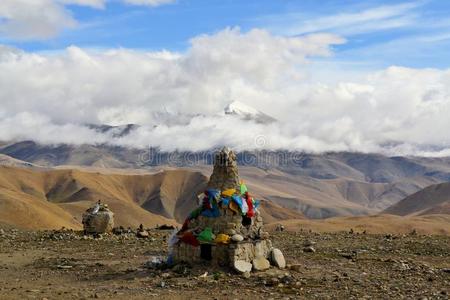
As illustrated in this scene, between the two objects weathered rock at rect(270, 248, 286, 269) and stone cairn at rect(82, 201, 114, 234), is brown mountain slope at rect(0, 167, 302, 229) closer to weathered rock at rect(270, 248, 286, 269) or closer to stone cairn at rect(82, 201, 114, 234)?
stone cairn at rect(82, 201, 114, 234)

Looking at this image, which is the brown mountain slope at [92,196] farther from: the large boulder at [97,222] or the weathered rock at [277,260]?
the weathered rock at [277,260]

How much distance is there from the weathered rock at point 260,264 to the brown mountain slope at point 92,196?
43790 millimetres

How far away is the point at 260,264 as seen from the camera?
21.2m

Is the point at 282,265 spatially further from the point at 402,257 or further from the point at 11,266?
the point at 11,266

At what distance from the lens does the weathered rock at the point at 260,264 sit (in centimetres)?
2109

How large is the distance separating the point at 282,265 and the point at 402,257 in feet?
19.6

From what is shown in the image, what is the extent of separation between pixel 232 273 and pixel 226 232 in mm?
1561

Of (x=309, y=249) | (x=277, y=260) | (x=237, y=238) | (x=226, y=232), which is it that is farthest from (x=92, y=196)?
(x=237, y=238)

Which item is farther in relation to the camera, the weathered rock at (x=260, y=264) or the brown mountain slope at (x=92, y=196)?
the brown mountain slope at (x=92, y=196)

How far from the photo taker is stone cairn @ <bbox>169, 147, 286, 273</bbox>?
21188mm

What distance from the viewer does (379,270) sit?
2172 cm

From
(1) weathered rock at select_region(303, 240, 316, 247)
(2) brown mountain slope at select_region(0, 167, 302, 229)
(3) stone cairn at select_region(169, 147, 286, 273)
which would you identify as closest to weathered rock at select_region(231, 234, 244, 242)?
(3) stone cairn at select_region(169, 147, 286, 273)

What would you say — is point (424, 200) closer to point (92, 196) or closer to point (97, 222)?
point (92, 196)

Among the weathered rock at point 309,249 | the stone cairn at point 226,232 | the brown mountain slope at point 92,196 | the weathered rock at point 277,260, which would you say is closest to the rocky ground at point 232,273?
the weathered rock at point 309,249
